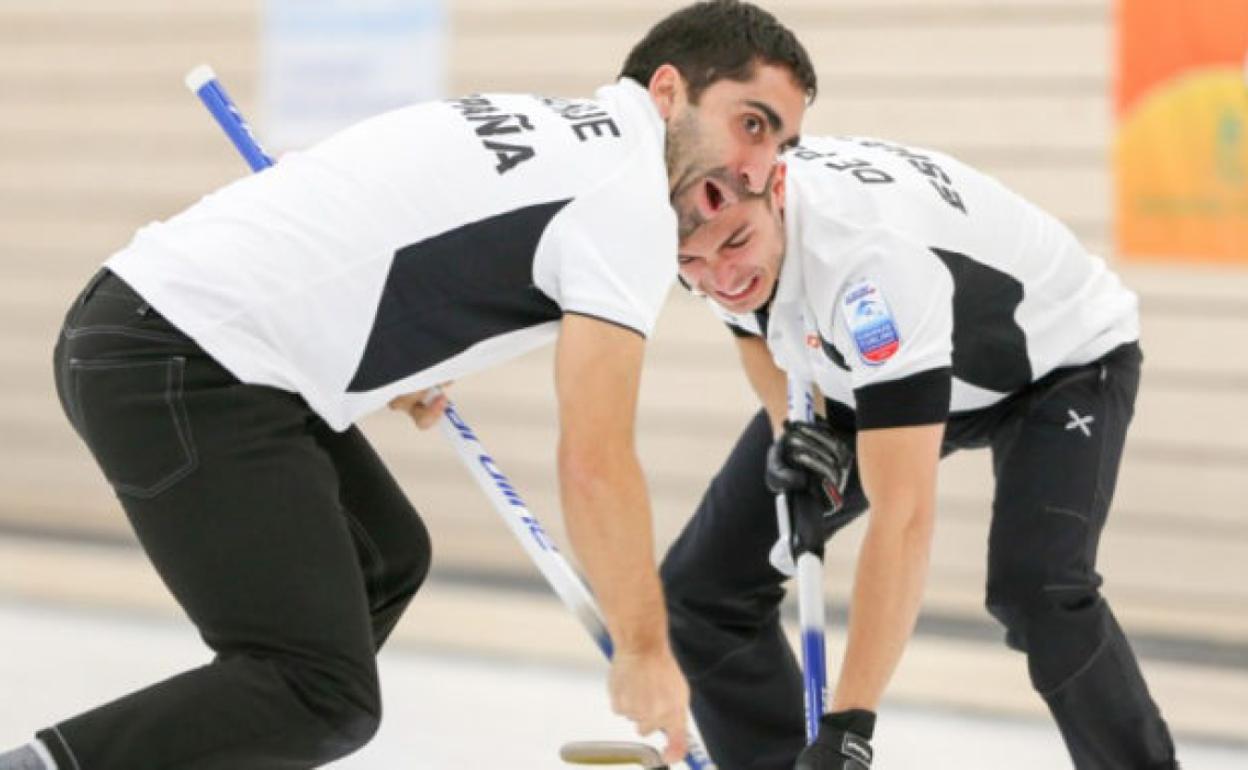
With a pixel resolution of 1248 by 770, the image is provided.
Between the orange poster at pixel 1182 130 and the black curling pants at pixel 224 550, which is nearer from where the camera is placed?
the black curling pants at pixel 224 550

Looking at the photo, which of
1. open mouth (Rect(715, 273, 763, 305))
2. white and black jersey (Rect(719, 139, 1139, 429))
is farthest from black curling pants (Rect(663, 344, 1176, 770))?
open mouth (Rect(715, 273, 763, 305))

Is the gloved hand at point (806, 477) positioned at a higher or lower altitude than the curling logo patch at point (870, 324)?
lower

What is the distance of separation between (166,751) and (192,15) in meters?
3.57

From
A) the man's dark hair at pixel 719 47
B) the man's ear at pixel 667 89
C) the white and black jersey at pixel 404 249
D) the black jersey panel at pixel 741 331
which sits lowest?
the black jersey panel at pixel 741 331

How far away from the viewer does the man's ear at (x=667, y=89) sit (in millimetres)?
1960

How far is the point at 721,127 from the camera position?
196cm

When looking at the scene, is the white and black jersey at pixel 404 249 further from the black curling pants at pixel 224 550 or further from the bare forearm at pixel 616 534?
the bare forearm at pixel 616 534

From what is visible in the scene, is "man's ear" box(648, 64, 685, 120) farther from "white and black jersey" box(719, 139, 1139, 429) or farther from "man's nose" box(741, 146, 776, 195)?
"white and black jersey" box(719, 139, 1139, 429)

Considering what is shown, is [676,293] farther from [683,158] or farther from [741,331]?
[683,158]

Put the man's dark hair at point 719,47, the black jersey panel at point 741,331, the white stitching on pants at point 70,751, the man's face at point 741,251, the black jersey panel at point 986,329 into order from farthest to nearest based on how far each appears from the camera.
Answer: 1. the black jersey panel at point 741,331
2. the black jersey panel at point 986,329
3. the man's face at point 741,251
4. the man's dark hair at point 719,47
5. the white stitching on pants at point 70,751

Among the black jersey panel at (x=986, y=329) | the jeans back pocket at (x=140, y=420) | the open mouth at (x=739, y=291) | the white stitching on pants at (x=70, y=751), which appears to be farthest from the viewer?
the black jersey panel at (x=986, y=329)

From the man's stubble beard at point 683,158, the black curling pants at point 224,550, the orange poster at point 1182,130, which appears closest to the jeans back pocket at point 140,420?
the black curling pants at point 224,550

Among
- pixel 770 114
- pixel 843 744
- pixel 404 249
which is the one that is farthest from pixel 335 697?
pixel 770 114

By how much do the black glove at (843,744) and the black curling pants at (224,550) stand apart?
564mm
